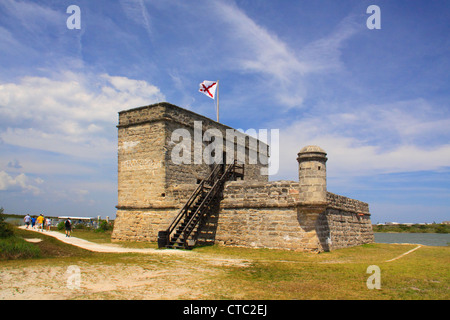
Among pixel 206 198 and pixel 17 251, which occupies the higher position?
pixel 206 198

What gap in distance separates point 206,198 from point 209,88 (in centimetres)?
911

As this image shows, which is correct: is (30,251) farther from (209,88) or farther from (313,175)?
(209,88)

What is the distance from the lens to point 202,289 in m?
6.27

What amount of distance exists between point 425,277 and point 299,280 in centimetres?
300

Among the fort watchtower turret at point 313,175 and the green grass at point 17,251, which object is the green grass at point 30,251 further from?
the fort watchtower turret at point 313,175

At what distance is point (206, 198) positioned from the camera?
15156 millimetres

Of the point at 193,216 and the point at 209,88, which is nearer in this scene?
the point at 193,216

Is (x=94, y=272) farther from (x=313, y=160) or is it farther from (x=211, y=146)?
(x=211, y=146)

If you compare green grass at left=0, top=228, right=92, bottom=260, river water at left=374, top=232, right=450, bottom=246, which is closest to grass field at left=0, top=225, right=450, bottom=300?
green grass at left=0, top=228, right=92, bottom=260

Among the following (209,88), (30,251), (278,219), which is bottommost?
(30,251)

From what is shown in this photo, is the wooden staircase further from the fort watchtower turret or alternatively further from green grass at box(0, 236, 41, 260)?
green grass at box(0, 236, 41, 260)

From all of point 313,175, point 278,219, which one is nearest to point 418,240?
point 278,219

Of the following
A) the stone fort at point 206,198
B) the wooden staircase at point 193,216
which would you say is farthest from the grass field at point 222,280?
the stone fort at point 206,198

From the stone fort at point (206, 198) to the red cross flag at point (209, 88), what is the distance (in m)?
2.48
